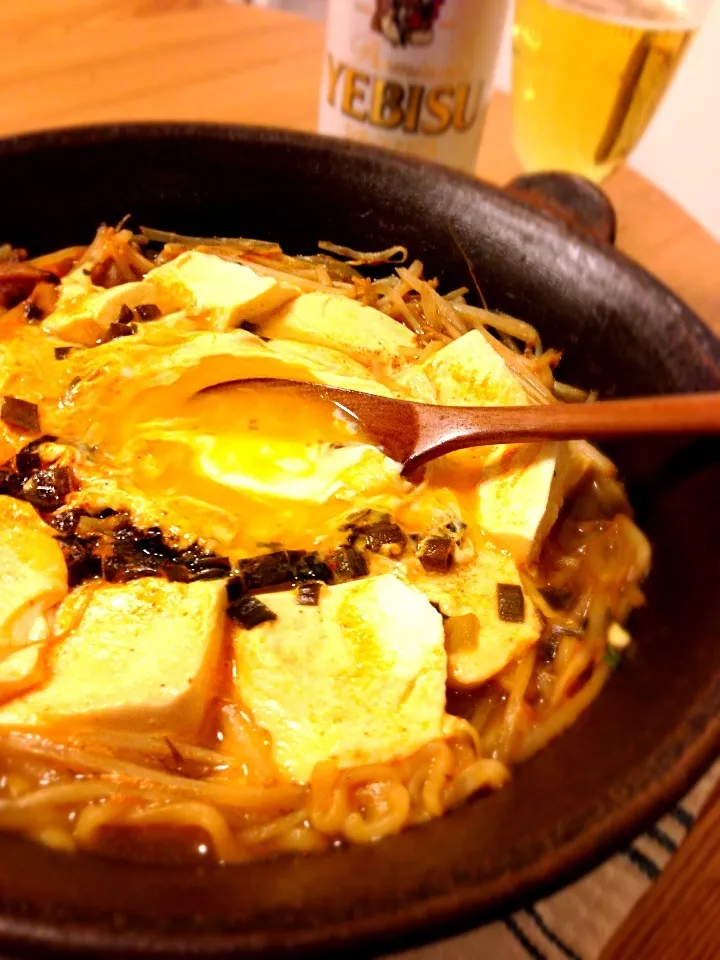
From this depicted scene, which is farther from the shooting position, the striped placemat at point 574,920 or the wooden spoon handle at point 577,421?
the wooden spoon handle at point 577,421

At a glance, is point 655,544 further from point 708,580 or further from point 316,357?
point 316,357

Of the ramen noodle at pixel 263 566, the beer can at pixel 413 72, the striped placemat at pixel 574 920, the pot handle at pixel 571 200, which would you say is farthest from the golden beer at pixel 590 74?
the striped placemat at pixel 574 920

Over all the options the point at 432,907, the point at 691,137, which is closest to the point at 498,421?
the point at 432,907

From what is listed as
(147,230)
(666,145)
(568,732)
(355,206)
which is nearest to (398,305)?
(355,206)

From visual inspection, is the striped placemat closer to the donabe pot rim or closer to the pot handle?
the donabe pot rim

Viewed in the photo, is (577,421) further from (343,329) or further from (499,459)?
(343,329)

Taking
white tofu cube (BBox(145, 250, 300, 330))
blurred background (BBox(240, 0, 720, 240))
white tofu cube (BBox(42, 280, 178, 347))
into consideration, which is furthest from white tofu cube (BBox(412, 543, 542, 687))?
blurred background (BBox(240, 0, 720, 240))

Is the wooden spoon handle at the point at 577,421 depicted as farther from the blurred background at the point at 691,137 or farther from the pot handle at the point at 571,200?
the blurred background at the point at 691,137

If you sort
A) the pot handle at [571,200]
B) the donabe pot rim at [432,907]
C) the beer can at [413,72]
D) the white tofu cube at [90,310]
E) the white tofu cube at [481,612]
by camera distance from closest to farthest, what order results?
the donabe pot rim at [432,907]
the white tofu cube at [481,612]
the white tofu cube at [90,310]
the pot handle at [571,200]
the beer can at [413,72]
